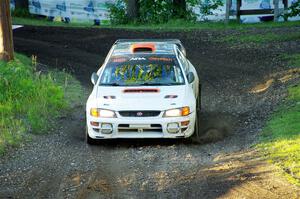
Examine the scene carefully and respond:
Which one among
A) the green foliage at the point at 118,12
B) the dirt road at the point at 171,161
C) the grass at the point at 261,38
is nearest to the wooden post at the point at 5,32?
the dirt road at the point at 171,161

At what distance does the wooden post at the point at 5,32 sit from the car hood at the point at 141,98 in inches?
241

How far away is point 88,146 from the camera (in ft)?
38.0

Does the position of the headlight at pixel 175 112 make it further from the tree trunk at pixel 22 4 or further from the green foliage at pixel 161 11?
the tree trunk at pixel 22 4

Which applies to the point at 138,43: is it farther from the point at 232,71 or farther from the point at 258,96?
the point at 232,71

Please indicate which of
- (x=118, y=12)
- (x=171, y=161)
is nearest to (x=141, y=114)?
(x=171, y=161)

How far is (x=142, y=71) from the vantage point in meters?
12.6

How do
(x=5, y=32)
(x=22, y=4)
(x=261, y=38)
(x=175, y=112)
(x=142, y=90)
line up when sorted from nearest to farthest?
1. (x=175, y=112)
2. (x=142, y=90)
3. (x=5, y=32)
4. (x=261, y=38)
5. (x=22, y=4)

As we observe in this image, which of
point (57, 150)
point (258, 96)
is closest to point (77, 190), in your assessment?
point (57, 150)

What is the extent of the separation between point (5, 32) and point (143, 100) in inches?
283

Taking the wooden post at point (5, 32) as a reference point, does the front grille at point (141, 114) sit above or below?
below

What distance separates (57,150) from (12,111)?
3.07 metres

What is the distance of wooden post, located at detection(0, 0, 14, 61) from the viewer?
56.3ft

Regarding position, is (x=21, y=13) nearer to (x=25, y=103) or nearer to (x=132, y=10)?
(x=132, y=10)

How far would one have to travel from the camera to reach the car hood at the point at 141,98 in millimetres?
11359
